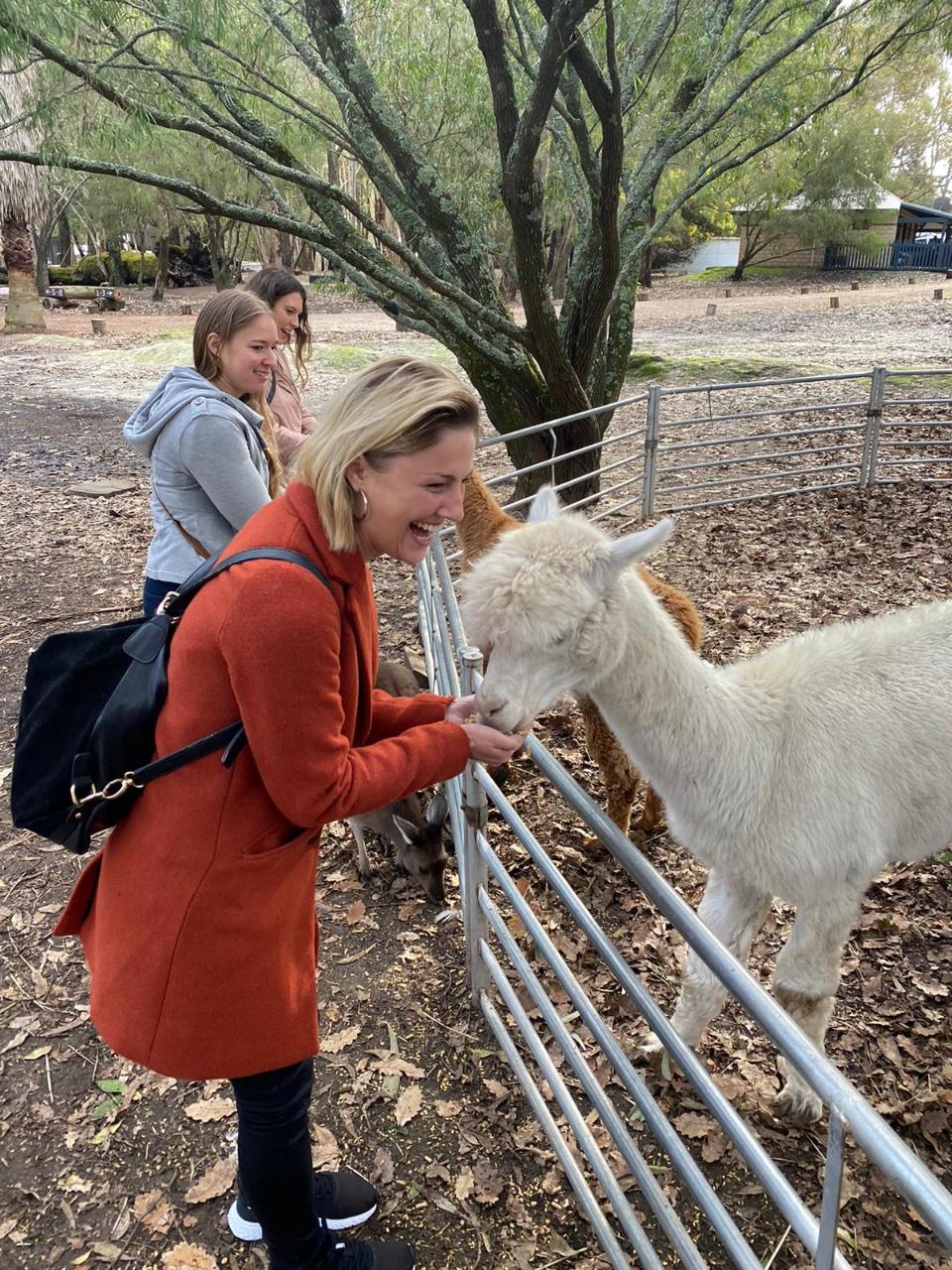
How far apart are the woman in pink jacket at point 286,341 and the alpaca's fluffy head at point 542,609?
7.26ft

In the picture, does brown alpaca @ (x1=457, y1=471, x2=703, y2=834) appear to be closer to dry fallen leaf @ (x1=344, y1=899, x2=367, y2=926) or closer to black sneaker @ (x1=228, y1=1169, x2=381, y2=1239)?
dry fallen leaf @ (x1=344, y1=899, x2=367, y2=926)

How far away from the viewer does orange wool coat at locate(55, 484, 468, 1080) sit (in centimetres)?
133

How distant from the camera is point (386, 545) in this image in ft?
4.97

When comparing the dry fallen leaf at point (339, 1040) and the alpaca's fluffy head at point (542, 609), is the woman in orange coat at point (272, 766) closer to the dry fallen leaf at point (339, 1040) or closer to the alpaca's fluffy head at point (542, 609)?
the alpaca's fluffy head at point (542, 609)

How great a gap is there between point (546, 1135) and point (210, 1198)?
1008 millimetres

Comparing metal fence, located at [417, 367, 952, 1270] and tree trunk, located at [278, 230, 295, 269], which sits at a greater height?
tree trunk, located at [278, 230, 295, 269]

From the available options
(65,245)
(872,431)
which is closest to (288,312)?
(872,431)

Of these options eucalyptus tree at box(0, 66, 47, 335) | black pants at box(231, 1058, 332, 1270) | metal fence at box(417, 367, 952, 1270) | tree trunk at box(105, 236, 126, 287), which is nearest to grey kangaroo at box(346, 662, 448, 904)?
metal fence at box(417, 367, 952, 1270)

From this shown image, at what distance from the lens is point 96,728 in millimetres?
1462

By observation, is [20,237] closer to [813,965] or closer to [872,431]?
[872,431]

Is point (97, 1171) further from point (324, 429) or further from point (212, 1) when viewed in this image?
point (212, 1)

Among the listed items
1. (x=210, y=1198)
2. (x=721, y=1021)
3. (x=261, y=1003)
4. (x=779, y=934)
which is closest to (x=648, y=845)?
(x=779, y=934)

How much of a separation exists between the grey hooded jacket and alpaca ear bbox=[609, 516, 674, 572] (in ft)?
4.37

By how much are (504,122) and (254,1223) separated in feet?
24.5
